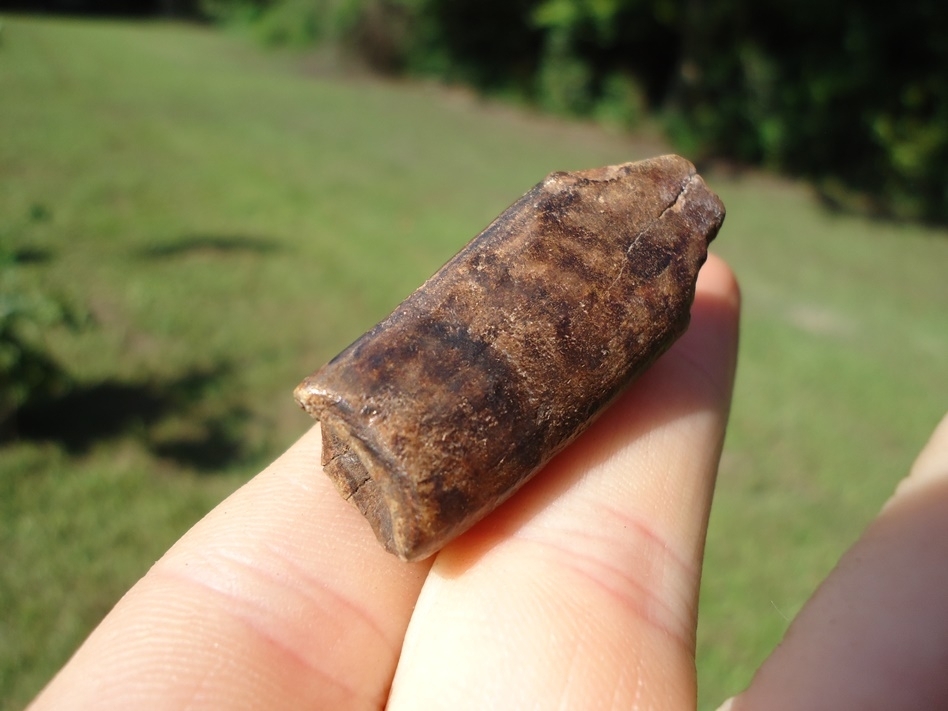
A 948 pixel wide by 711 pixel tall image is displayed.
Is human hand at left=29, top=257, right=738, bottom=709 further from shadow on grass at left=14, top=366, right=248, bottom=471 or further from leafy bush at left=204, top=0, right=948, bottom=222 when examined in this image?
leafy bush at left=204, top=0, right=948, bottom=222

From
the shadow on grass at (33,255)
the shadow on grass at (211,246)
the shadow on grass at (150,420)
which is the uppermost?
the shadow on grass at (150,420)

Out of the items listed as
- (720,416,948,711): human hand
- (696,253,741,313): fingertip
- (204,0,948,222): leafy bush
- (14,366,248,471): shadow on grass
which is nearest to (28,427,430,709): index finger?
(720,416,948,711): human hand

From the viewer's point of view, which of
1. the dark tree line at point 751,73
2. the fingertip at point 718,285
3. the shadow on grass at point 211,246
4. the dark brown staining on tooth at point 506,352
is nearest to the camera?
the dark brown staining on tooth at point 506,352

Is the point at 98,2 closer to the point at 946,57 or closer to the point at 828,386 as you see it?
the point at 946,57

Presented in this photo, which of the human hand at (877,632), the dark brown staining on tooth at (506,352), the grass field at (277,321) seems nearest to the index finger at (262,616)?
the dark brown staining on tooth at (506,352)

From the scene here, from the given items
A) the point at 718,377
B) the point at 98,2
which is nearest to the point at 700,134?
the point at 718,377

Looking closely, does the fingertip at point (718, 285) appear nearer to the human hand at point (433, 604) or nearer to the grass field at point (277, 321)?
the human hand at point (433, 604)

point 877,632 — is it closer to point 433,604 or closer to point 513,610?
point 513,610
